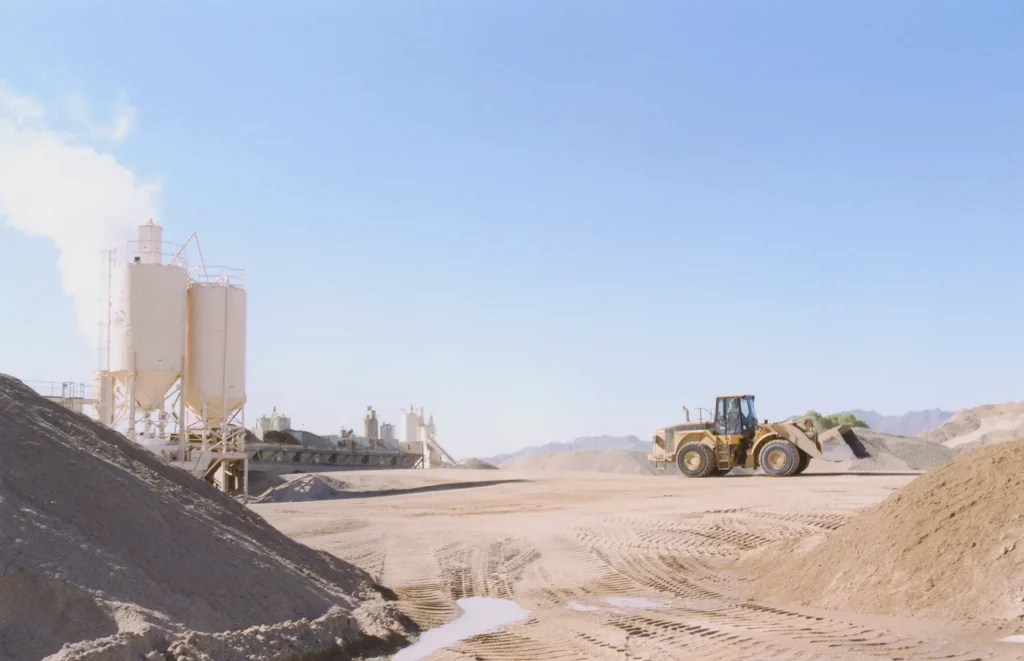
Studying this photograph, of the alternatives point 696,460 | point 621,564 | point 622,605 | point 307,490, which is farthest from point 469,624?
point 696,460

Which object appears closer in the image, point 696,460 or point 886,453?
point 696,460

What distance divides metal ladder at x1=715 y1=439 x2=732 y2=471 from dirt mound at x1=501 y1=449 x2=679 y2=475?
1974 cm

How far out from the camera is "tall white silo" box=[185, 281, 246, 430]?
96.7 ft

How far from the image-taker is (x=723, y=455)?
2947cm

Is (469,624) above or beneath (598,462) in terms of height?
beneath

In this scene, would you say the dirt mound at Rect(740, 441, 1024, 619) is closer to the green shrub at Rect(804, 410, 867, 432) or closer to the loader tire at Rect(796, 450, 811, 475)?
the loader tire at Rect(796, 450, 811, 475)

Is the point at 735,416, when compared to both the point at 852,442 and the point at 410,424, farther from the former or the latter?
the point at 410,424

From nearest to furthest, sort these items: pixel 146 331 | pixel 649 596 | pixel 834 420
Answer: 1. pixel 649 596
2. pixel 146 331
3. pixel 834 420

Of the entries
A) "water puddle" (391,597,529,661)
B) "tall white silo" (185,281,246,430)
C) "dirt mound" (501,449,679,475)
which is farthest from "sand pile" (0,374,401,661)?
"dirt mound" (501,449,679,475)

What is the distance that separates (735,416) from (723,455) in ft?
4.57

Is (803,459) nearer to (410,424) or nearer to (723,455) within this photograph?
(723,455)

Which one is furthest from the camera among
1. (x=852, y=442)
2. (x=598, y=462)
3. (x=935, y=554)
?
(x=598, y=462)

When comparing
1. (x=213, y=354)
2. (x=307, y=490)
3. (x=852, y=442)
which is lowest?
(x=307, y=490)

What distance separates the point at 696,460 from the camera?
97.6 feet
